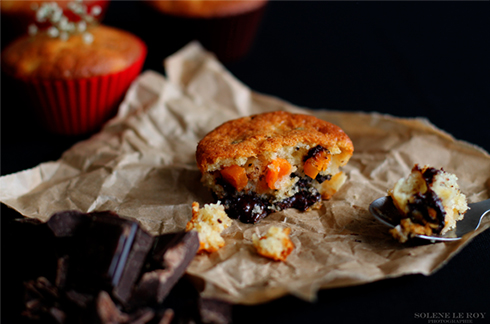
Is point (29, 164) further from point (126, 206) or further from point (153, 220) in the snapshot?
point (153, 220)

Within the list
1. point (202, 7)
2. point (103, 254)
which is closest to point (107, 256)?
point (103, 254)

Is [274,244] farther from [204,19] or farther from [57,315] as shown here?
[204,19]

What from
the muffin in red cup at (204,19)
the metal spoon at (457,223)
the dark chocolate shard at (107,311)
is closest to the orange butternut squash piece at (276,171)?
the metal spoon at (457,223)

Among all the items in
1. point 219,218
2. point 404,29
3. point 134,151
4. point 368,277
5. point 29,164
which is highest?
point 404,29

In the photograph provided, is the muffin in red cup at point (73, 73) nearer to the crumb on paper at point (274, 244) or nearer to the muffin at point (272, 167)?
the muffin at point (272, 167)

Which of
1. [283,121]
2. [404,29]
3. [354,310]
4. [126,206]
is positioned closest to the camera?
[354,310]

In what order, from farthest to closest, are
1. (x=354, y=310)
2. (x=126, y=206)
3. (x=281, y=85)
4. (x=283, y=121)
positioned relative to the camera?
(x=281, y=85) → (x=283, y=121) → (x=126, y=206) → (x=354, y=310)

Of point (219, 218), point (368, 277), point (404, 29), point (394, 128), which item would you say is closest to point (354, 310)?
point (368, 277)
